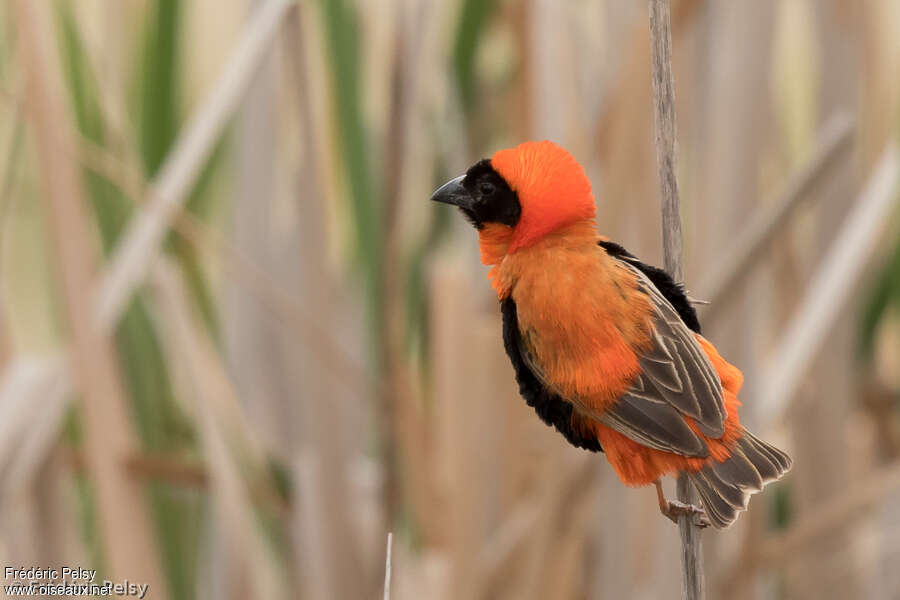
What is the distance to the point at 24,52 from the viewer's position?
1124 millimetres

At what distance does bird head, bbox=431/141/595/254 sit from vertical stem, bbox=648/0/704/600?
5cm

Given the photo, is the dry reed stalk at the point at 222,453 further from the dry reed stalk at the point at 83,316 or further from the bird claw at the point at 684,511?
the bird claw at the point at 684,511

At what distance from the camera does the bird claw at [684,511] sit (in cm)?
55

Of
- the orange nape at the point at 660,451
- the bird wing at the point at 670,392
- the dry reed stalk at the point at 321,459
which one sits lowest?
the dry reed stalk at the point at 321,459

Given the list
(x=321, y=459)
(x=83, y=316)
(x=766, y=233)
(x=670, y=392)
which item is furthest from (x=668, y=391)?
(x=321, y=459)

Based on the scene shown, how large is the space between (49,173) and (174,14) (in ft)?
1.57

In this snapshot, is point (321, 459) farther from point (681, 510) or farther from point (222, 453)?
point (681, 510)

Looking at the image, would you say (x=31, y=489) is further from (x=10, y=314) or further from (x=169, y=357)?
(x=169, y=357)

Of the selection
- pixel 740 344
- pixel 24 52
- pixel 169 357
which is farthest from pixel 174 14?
pixel 740 344

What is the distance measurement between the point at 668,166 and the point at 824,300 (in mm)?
904

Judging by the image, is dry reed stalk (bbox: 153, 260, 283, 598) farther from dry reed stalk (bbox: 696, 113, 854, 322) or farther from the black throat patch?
the black throat patch

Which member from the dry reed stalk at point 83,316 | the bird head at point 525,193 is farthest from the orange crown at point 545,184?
the dry reed stalk at point 83,316

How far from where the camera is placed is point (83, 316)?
1161 millimetres

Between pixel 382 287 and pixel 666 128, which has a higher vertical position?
pixel 666 128
